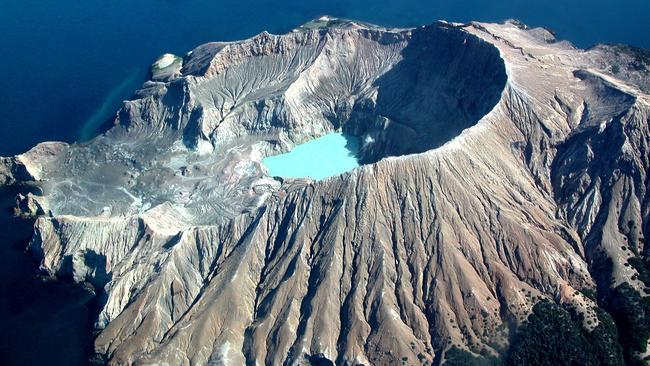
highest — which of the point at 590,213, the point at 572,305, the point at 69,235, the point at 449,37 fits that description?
the point at 449,37

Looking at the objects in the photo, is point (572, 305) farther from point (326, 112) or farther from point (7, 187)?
point (7, 187)

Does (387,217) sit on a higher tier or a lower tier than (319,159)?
higher

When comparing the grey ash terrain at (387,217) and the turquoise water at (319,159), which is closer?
the grey ash terrain at (387,217)

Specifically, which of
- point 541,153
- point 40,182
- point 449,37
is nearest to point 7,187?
point 40,182

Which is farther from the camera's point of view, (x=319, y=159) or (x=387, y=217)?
(x=319, y=159)
